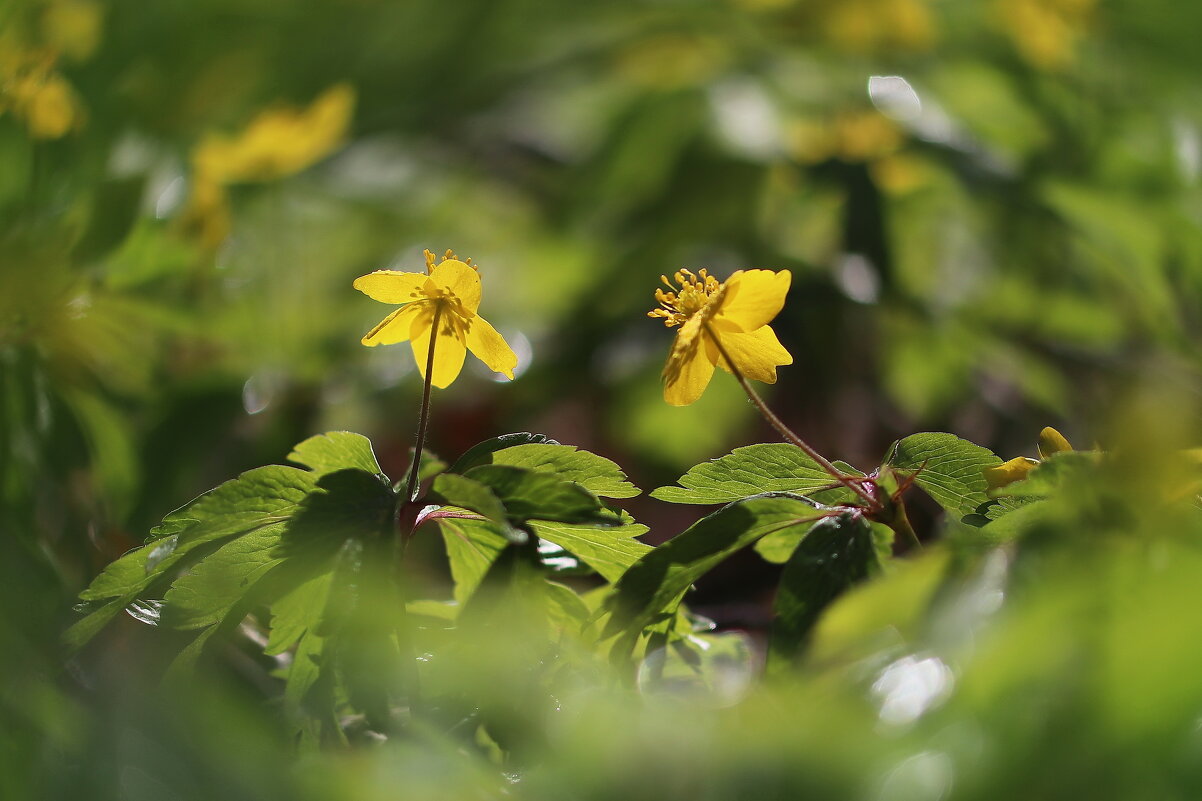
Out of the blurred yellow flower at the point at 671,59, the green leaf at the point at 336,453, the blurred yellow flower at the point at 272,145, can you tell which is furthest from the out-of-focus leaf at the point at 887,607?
the blurred yellow flower at the point at 671,59

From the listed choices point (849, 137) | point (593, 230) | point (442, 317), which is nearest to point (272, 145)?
point (593, 230)

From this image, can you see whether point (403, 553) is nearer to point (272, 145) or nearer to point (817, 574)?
point (817, 574)

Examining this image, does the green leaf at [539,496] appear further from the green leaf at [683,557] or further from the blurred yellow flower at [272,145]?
the blurred yellow flower at [272,145]

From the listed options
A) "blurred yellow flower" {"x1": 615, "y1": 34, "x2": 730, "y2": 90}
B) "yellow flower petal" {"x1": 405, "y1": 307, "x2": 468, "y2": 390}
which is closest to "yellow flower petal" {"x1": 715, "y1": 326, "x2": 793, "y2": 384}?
"yellow flower petal" {"x1": 405, "y1": 307, "x2": 468, "y2": 390}

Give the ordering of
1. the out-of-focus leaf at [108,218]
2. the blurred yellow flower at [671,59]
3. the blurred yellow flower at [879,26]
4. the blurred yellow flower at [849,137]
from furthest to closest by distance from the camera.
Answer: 1. the blurred yellow flower at [671,59]
2. the blurred yellow flower at [879,26]
3. the blurred yellow flower at [849,137]
4. the out-of-focus leaf at [108,218]

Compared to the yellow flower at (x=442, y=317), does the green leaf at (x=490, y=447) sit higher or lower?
lower
